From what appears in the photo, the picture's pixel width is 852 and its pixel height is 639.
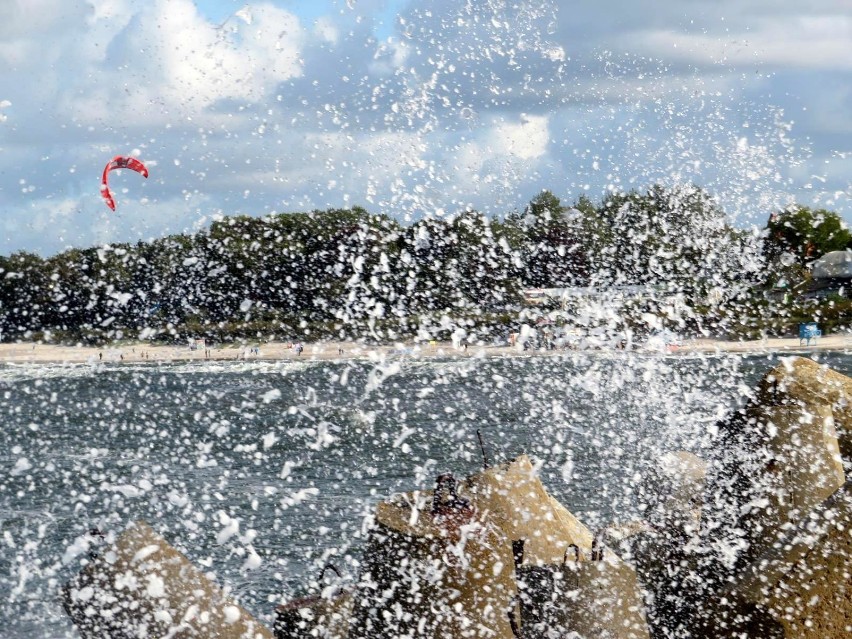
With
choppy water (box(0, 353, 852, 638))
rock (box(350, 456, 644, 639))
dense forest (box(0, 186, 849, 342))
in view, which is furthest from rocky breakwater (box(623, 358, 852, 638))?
dense forest (box(0, 186, 849, 342))

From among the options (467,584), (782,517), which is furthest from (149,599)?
(782,517)

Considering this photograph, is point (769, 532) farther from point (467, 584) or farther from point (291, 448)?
point (291, 448)

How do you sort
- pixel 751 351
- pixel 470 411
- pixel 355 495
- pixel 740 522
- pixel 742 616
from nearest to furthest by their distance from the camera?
pixel 742 616 → pixel 740 522 → pixel 355 495 → pixel 470 411 → pixel 751 351

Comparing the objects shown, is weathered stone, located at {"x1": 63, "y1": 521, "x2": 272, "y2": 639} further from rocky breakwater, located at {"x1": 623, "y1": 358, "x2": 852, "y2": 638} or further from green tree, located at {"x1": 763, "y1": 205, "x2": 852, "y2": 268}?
green tree, located at {"x1": 763, "y1": 205, "x2": 852, "y2": 268}

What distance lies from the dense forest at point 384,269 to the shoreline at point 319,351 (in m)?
1.48

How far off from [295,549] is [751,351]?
2611 inches

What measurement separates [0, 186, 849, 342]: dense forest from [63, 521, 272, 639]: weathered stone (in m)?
28.1

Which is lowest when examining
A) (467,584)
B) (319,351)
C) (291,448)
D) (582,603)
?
(319,351)

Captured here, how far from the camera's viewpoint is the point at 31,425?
57688mm

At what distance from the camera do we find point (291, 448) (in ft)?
143

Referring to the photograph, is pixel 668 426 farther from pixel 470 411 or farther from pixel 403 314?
pixel 403 314

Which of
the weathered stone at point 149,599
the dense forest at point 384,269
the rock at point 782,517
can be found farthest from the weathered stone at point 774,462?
the dense forest at point 384,269

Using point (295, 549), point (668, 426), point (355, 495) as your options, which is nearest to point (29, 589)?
point (295, 549)

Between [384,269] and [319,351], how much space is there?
4772 centimetres
